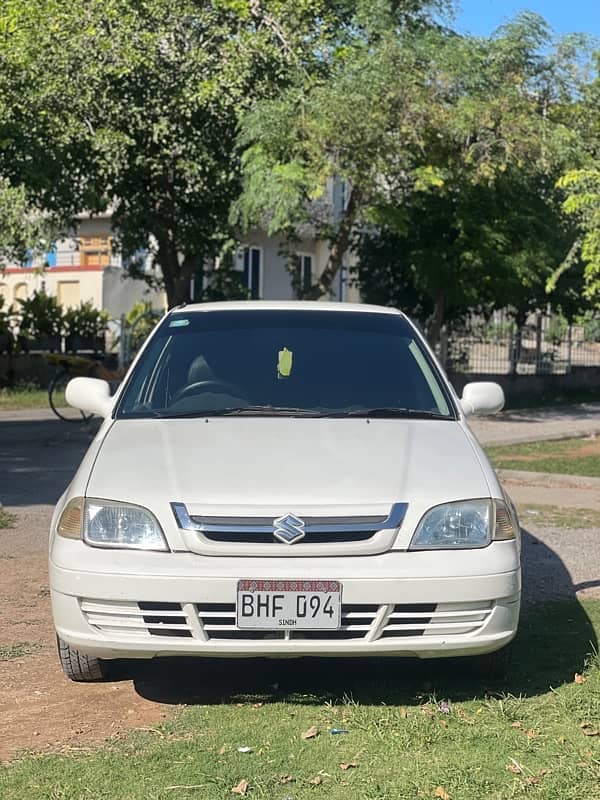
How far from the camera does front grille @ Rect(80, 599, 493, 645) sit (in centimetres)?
457

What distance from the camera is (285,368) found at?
607cm

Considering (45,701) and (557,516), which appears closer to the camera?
(45,701)

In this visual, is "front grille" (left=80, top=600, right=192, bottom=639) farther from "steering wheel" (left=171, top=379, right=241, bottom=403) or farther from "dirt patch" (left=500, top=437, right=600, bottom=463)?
"dirt patch" (left=500, top=437, right=600, bottom=463)

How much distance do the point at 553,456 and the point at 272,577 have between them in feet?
38.2

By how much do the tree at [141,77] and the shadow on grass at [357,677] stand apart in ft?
43.2

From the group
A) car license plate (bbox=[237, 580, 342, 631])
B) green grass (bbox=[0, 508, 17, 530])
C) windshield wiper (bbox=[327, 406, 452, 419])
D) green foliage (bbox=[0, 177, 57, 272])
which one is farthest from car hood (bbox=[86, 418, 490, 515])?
green foliage (bbox=[0, 177, 57, 272])

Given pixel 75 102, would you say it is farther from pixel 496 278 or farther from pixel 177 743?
pixel 177 743

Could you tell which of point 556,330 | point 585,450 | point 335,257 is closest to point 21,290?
point 556,330

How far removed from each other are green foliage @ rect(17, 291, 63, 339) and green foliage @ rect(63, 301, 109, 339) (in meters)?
0.22

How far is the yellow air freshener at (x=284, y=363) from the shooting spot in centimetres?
603

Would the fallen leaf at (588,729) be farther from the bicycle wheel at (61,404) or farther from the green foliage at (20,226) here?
the green foliage at (20,226)

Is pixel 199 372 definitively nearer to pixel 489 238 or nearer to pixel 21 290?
pixel 489 238

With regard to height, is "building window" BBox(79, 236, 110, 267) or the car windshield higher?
the car windshield

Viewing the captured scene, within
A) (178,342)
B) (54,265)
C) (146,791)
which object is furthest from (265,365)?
(54,265)
